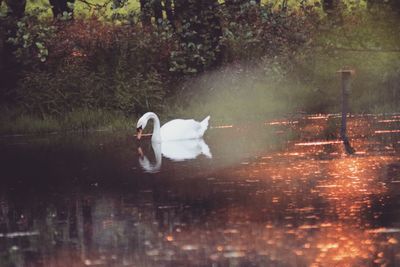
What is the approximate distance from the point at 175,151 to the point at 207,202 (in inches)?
350

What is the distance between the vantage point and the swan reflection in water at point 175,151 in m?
23.9

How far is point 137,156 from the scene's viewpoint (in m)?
25.7

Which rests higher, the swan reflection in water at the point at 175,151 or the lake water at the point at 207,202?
the swan reflection in water at the point at 175,151

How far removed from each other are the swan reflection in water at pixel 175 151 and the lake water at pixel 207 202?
0.12 ft

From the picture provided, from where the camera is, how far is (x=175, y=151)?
2688 cm

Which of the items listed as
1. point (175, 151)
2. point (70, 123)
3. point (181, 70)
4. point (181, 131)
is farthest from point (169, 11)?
Answer: point (175, 151)

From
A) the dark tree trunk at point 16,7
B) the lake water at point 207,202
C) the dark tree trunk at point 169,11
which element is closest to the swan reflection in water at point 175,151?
the lake water at point 207,202

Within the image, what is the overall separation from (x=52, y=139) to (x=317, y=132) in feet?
20.8

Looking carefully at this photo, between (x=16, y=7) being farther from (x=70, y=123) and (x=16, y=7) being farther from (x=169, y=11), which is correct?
(x=169, y=11)

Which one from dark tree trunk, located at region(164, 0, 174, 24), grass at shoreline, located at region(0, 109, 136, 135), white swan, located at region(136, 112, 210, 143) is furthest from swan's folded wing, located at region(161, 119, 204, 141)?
dark tree trunk, located at region(164, 0, 174, 24)

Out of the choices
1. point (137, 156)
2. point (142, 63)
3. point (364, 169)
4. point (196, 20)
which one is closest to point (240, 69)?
point (142, 63)

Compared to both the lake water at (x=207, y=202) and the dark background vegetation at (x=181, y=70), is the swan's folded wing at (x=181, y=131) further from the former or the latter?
the dark background vegetation at (x=181, y=70)

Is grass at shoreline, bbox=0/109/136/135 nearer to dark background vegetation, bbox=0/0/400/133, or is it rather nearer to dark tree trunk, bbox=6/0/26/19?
dark background vegetation, bbox=0/0/400/133

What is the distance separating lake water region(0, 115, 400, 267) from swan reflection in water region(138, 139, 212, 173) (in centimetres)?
4
